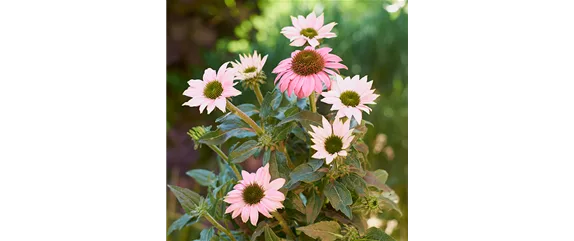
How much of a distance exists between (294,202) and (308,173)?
64mm

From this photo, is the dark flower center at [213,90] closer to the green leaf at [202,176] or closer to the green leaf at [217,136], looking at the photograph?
the green leaf at [217,136]

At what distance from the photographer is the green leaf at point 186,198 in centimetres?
68

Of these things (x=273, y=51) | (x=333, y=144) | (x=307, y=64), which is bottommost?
(x=333, y=144)

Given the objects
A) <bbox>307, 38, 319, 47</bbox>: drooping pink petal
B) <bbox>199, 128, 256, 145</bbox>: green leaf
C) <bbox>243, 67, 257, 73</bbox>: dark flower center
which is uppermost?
<bbox>307, 38, 319, 47</bbox>: drooping pink petal

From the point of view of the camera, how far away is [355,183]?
2.09ft

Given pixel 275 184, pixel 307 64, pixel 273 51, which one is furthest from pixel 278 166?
pixel 273 51

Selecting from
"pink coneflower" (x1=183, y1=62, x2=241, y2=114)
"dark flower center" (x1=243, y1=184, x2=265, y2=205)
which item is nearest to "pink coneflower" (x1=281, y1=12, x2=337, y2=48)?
"pink coneflower" (x1=183, y1=62, x2=241, y2=114)

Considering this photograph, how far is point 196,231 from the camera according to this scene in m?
0.98

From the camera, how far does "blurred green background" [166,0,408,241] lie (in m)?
0.95

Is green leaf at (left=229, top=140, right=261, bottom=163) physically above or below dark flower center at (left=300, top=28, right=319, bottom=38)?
below

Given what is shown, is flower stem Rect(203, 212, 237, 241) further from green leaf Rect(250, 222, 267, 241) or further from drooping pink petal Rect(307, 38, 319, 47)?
drooping pink petal Rect(307, 38, 319, 47)

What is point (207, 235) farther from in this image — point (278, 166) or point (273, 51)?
point (273, 51)
